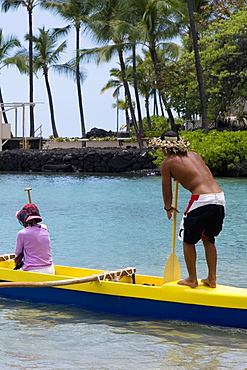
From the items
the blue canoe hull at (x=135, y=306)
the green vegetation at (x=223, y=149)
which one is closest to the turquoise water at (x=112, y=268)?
the blue canoe hull at (x=135, y=306)

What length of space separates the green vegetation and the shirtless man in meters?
24.0

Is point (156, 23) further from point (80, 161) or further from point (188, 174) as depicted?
point (188, 174)

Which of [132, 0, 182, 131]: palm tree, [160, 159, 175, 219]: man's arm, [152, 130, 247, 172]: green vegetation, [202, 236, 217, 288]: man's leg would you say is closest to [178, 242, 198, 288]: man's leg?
[202, 236, 217, 288]: man's leg

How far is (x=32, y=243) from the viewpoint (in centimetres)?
785

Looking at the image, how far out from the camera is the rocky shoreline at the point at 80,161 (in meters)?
35.8

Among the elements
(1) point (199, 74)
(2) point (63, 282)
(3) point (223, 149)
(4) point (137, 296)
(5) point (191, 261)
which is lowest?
(4) point (137, 296)

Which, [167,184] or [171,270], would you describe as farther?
[171,270]

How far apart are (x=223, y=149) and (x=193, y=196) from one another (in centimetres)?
2466

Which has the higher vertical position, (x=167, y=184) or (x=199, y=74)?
(x=199, y=74)

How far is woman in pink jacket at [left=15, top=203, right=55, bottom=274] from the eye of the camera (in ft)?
25.7

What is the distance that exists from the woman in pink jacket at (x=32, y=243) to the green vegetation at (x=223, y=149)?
75.7ft

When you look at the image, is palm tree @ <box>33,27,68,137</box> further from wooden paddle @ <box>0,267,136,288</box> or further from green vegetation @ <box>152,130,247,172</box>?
wooden paddle @ <box>0,267,136,288</box>

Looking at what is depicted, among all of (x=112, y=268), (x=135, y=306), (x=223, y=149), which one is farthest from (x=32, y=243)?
(x=223, y=149)

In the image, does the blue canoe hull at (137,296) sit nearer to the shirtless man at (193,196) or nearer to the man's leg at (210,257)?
the man's leg at (210,257)
